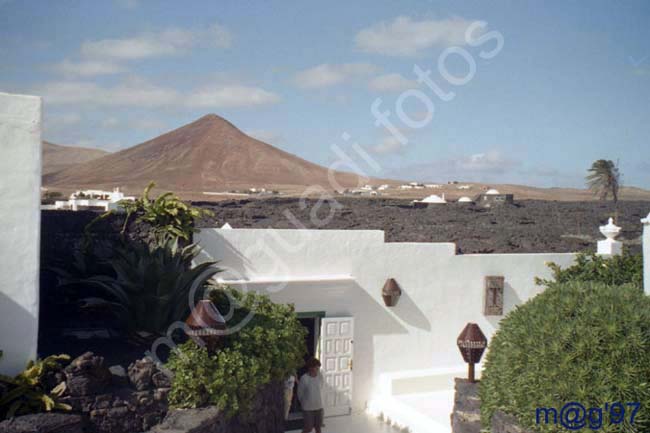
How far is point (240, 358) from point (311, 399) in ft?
8.52

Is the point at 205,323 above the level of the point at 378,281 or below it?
below

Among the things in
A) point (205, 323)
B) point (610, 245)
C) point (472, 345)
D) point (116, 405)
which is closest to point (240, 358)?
point (205, 323)

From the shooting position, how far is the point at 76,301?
8.09 m

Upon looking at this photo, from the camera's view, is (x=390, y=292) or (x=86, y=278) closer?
(x=86, y=278)

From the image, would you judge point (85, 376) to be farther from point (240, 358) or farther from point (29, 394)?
point (240, 358)

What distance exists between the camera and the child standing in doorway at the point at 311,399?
886 cm

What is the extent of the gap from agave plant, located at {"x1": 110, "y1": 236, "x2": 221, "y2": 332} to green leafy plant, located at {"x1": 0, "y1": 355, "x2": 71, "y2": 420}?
158 centimetres

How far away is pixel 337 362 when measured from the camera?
9.96 m

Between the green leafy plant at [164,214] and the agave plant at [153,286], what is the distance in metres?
0.58

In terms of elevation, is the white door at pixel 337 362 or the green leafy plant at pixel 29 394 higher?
the green leafy plant at pixel 29 394

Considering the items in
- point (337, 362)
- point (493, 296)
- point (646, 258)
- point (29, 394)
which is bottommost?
point (337, 362)

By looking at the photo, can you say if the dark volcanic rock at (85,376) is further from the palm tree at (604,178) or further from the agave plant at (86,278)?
the palm tree at (604,178)

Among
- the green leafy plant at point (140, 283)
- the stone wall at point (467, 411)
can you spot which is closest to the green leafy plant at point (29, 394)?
the green leafy plant at point (140, 283)

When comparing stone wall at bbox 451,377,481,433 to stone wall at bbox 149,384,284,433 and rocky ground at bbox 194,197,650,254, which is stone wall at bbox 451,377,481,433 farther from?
rocky ground at bbox 194,197,650,254
